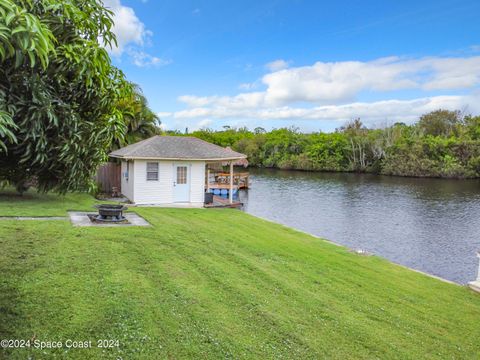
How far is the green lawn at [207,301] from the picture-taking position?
442 cm

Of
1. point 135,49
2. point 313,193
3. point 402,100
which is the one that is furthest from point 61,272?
point 402,100

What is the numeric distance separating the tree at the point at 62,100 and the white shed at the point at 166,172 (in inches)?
575

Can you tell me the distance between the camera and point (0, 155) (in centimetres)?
296

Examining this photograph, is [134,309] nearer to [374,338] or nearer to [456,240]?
[374,338]

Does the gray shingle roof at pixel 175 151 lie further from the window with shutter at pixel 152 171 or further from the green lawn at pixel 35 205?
the green lawn at pixel 35 205

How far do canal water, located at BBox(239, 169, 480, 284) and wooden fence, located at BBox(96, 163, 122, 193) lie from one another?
8290 mm

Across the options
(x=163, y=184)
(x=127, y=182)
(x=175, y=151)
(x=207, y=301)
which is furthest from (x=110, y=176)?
(x=207, y=301)

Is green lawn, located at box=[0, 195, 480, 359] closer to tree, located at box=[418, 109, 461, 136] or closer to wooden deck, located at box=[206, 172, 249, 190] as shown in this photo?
wooden deck, located at box=[206, 172, 249, 190]

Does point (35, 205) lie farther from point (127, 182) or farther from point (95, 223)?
point (127, 182)

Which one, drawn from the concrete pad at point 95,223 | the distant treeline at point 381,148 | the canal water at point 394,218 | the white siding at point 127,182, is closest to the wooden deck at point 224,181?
the canal water at point 394,218

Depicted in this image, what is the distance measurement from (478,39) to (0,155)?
3579 centimetres

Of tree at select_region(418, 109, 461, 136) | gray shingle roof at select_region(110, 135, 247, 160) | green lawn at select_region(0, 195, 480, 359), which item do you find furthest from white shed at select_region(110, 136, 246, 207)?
tree at select_region(418, 109, 461, 136)

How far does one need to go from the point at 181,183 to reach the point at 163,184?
0.96 m

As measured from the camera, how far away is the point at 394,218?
2220cm
